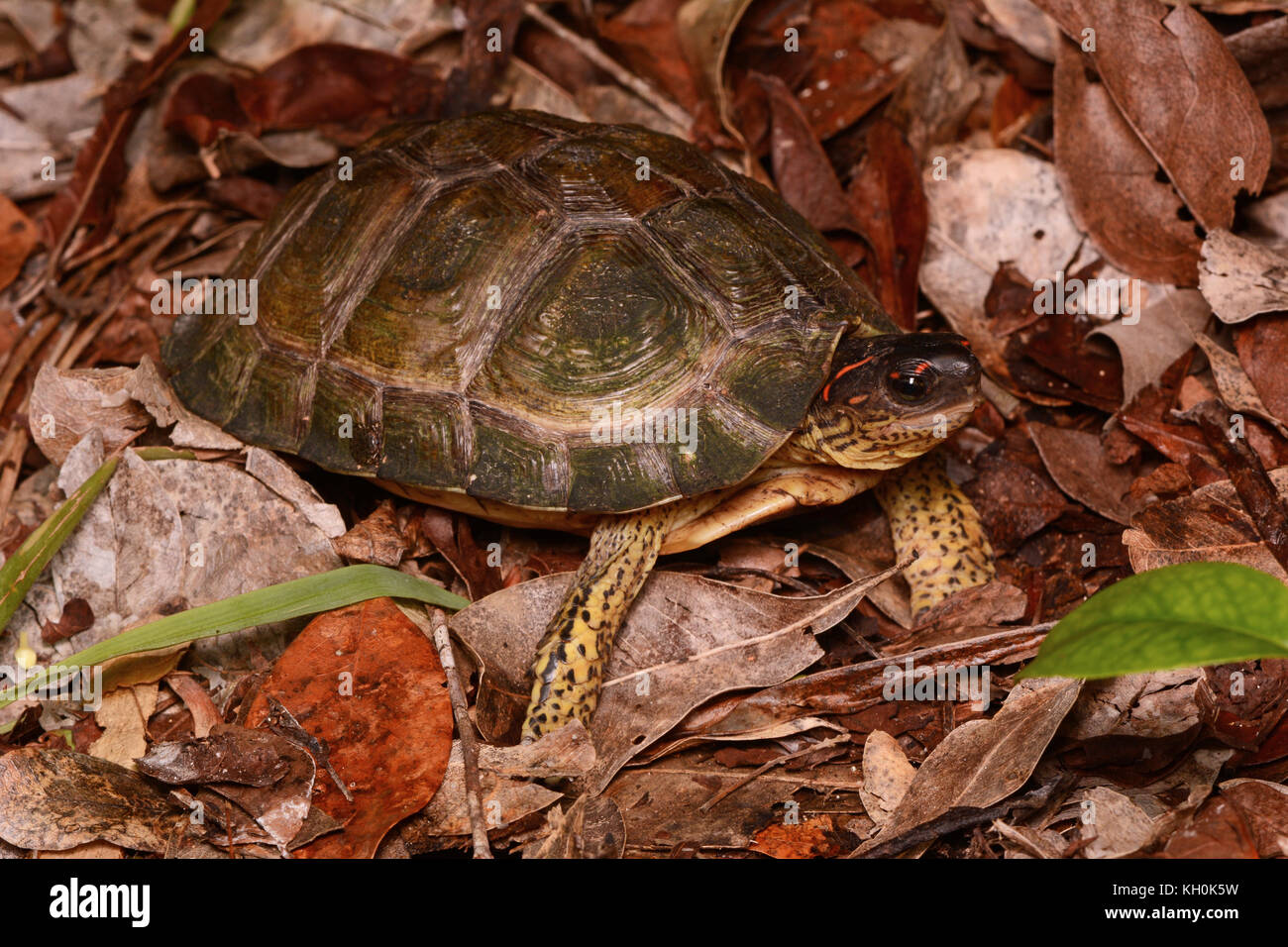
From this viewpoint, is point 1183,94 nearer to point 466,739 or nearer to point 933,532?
point 933,532

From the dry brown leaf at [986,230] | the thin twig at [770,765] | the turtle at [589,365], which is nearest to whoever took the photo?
the thin twig at [770,765]

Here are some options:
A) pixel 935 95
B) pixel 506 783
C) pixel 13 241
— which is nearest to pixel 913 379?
pixel 506 783

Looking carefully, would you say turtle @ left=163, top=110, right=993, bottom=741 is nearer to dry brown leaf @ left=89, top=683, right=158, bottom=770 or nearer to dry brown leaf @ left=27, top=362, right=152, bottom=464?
dry brown leaf @ left=27, top=362, right=152, bottom=464

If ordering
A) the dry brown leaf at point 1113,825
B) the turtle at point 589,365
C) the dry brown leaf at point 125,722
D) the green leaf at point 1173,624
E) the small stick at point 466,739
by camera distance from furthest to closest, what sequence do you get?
the turtle at point 589,365 < the dry brown leaf at point 125,722 < the small stick at point 466,739 < the dry brown leaf at point 1113,825 < the green leaf at point 1173,624

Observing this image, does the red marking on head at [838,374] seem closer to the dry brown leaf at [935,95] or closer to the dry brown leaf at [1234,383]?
the dry brown leaf at [1234,383]

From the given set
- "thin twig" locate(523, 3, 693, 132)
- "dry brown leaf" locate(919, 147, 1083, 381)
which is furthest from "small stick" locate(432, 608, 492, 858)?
"thin twig" locate(523, 3, 693, 132)

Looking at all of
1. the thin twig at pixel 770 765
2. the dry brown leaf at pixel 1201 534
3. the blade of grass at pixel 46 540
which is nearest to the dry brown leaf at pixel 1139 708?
the dry brown leaf at pixel 1201 534
